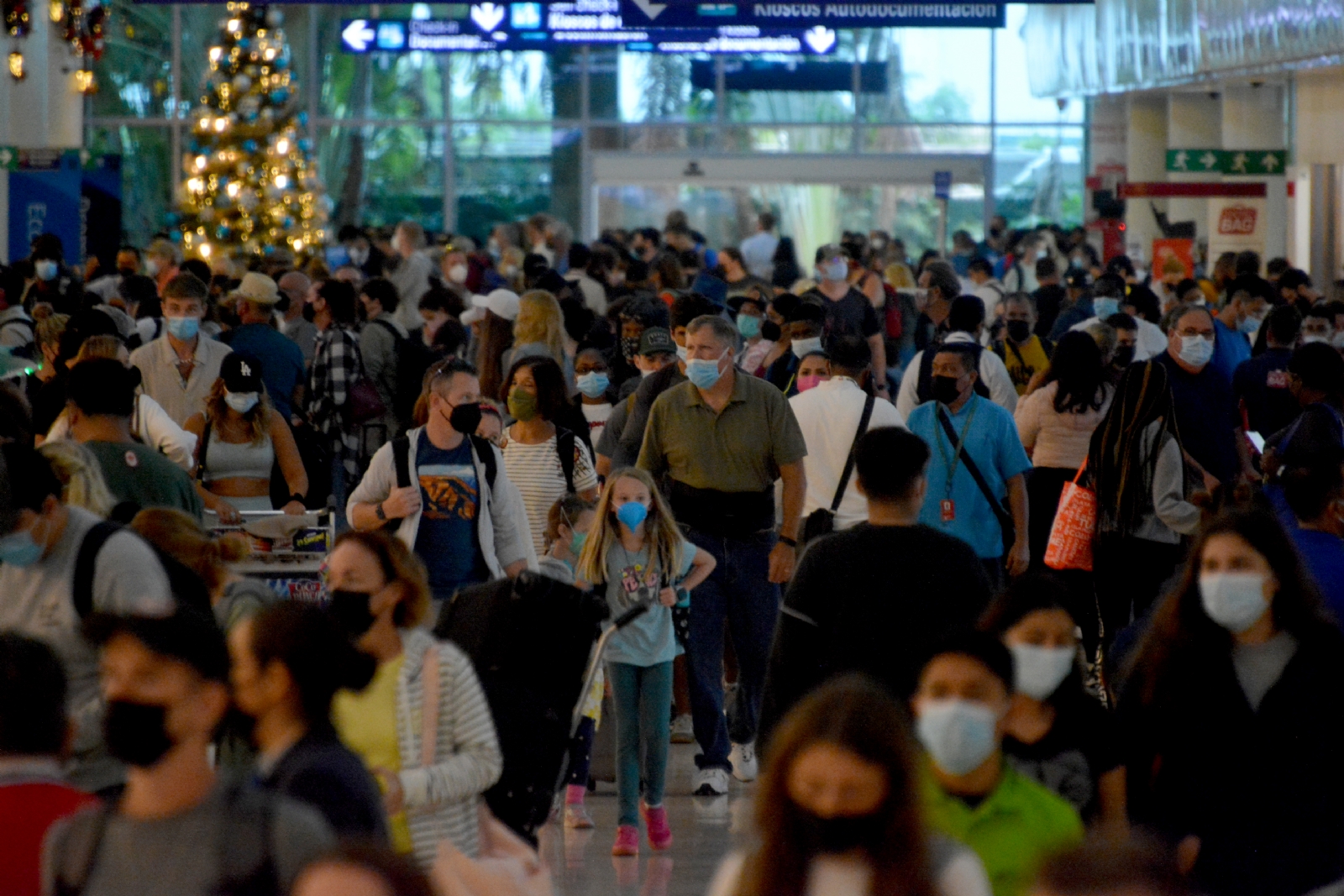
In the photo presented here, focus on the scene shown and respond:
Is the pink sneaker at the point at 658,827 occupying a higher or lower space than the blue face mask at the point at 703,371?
lower

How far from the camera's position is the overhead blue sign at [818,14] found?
51.7 feet

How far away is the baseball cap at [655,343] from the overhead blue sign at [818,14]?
24.8 feet

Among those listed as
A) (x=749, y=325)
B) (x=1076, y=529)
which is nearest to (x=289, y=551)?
(x=1076, y=529)

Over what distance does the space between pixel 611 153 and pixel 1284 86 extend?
9.70 m

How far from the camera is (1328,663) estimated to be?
4.15 metres

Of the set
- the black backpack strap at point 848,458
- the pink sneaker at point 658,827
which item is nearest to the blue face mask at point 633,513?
the pink sneaker at point 658,827

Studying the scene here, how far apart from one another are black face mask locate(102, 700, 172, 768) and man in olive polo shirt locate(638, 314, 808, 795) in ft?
13.9

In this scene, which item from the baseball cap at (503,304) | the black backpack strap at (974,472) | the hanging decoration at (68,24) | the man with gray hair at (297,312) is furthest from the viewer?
the hanging decoration at (68,24)

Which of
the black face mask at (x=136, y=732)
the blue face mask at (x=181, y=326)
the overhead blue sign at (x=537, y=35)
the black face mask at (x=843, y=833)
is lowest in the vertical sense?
the black face mask at (x=843, y=833)

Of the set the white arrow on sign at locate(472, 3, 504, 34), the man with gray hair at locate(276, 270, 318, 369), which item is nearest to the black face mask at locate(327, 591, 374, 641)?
the man with gray hair at locate(276, 270, 318, 369)

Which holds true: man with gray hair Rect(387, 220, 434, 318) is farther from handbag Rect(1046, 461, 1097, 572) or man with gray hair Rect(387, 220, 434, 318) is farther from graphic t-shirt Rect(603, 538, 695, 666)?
graphic t-shirt Rect(603, 538, 695, 666)

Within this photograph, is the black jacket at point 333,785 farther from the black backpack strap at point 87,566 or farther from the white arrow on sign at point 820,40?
the white arrow on sign at point 820,40

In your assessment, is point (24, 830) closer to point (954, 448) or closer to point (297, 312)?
point (954, 448)

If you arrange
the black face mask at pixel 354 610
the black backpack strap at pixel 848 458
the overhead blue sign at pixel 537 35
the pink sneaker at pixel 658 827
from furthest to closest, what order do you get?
the overhead blue sign at pixel 537 35 → the black backpack strap at pixel 848 458 → the pink sneaker at pixel 658 827 → the black face mask at pixel 354 610
